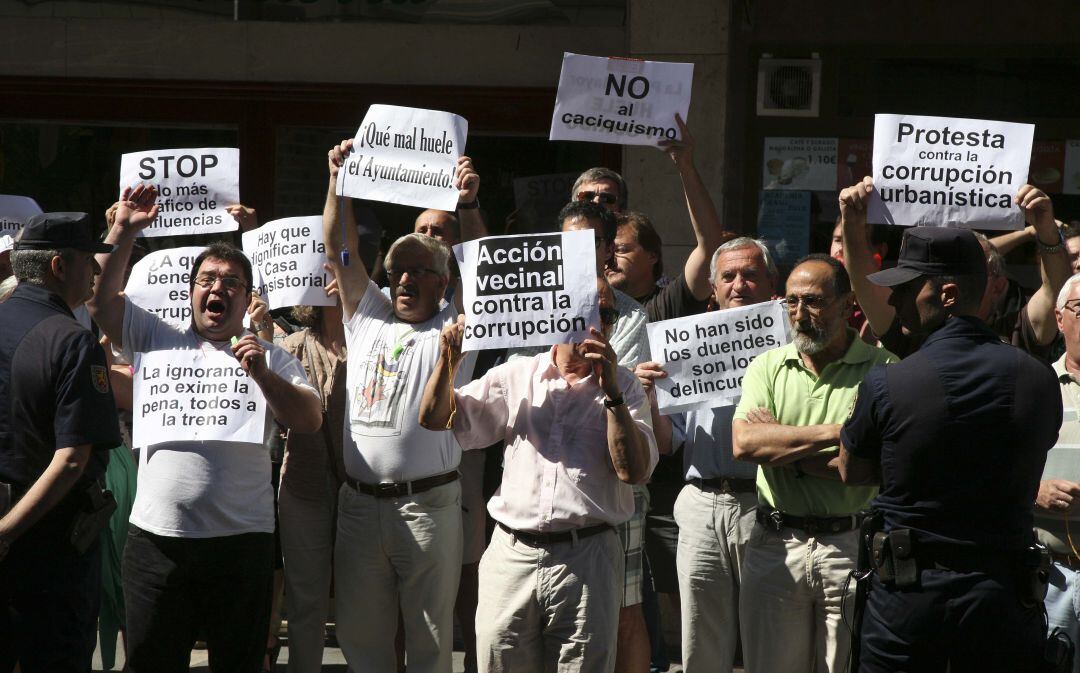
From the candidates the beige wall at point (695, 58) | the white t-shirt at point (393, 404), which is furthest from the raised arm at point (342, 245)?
the beige wall at point (695, 58)

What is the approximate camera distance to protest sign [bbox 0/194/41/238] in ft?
23.3

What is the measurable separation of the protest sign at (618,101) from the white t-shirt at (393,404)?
118 cm

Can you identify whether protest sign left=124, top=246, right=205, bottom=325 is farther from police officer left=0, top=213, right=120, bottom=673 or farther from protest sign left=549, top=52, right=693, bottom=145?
protest sign left=549, top=52, right=693, bottom=145

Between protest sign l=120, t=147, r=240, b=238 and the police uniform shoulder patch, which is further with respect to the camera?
protest sign l=120, t=147, r=240, b=238

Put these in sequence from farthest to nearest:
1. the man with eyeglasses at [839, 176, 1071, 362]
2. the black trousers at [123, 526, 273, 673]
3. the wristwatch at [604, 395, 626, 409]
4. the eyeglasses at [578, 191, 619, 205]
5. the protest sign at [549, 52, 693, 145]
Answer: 1. the eyeglasses at [578, 191, 619, 205]
2. the protest sign at [549, 52, 693, 145]
3. the man with eyeglasses at [839, 176, 1071, 362]
4. the black trousers at [123, 526, 273, 673]
5. the wristwatch at [604, 395, 626, 409]

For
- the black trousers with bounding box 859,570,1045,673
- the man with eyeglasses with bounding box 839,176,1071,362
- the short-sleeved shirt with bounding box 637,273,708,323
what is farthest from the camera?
the short-sleeved shirt with bounding box 637,273,708,323

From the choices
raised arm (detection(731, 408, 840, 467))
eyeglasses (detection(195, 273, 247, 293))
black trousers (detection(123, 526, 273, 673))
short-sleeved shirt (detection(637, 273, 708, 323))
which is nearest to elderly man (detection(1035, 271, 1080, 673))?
raised arm (detection(731, 408, 840, 467))

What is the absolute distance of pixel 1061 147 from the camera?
8078 millimetres

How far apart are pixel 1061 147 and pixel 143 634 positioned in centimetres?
596

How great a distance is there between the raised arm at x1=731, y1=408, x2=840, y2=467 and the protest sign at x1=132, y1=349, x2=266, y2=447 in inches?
75.6

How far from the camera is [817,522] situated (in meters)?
5.18

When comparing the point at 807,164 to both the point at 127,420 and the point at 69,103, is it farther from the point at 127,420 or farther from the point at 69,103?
the point at 69,103

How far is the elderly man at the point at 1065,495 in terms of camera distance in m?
4.96

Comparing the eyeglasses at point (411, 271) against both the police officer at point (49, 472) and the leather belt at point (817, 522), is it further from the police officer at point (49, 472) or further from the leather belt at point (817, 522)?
the leather belt at point (817, 522)
